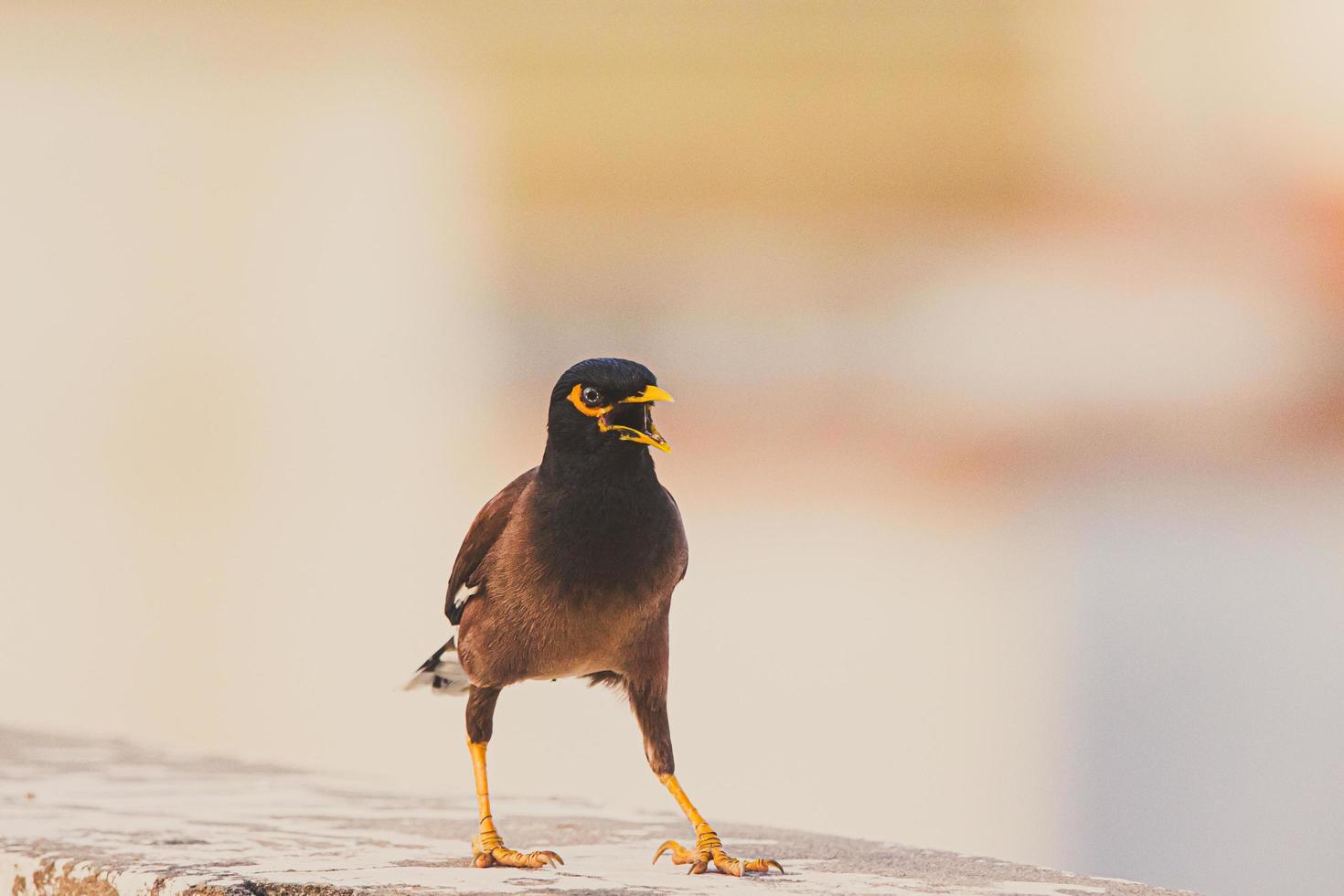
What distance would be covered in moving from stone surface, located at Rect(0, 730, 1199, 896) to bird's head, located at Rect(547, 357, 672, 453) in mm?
619

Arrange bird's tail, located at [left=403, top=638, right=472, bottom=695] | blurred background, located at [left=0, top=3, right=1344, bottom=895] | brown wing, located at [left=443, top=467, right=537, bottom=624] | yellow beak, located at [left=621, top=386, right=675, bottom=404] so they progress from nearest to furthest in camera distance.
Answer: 1. yellow beak, located at [left=621, top=386, right=675, bottom=404]
2. brown wing, located at [left=443, top=467, right=537, bottom=624]
3. bird's tail, located at [left=403, top=638, right=472, bottom=695]
4. blurred background, located at [left=0, top=3, right=1344, bottom=895]

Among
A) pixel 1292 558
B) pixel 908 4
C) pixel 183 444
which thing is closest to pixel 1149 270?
pixel 908 4

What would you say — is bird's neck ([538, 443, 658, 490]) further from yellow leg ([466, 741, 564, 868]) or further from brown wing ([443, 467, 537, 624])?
yellow leg ([466, 741, 564, 868])

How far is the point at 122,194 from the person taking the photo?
535 inches

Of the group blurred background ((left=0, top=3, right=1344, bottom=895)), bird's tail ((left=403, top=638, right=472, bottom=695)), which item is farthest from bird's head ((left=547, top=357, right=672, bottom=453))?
blurred background ((left=0, top=3, right=1344, bottom=895))

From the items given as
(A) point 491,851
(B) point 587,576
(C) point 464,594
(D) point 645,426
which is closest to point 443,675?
(C) point 464,594

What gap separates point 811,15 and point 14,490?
640 centimetres

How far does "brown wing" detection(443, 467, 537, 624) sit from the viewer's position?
9.86 ft

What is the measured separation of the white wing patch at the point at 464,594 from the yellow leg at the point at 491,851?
9.4 inches

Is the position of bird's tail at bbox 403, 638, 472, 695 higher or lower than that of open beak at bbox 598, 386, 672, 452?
lower

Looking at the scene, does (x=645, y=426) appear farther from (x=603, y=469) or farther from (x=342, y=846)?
(x=342, y=846)

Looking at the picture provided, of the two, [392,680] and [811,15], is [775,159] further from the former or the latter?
[392,680]

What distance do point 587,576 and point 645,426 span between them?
231 mm

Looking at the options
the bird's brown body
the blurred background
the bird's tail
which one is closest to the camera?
the bird's brown body
